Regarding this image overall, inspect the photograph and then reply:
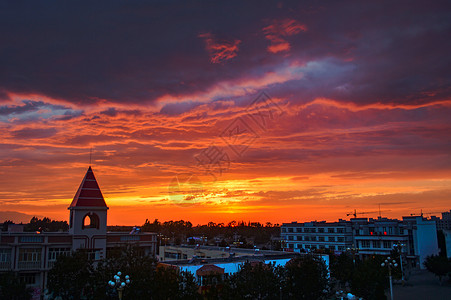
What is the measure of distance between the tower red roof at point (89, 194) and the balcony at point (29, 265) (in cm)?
743

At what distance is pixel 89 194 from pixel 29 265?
1001cm

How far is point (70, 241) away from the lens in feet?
143

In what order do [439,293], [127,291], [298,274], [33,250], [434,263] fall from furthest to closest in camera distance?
[434,263] → [439,293] → [33,250] → [298,274] → [127,291]

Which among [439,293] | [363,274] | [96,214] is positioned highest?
[96,214]

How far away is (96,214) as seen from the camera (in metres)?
45.6

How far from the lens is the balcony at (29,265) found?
39906 millimetres

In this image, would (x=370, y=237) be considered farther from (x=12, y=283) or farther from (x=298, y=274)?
(x=12, y=283)

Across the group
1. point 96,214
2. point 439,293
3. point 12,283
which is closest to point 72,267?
point 12,283

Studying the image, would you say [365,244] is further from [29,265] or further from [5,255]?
[5,255]

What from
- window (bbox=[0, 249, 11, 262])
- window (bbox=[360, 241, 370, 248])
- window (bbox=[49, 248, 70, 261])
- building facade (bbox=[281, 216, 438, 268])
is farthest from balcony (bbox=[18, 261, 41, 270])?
window (bbox=[360, 241, 370, 248])

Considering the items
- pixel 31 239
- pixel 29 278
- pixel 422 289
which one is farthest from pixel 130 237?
pixel 422 289

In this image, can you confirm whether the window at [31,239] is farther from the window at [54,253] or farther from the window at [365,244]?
the window at [365,244]

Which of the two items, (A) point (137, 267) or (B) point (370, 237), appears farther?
(B) point (370, 237)

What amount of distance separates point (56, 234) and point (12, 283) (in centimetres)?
1271
